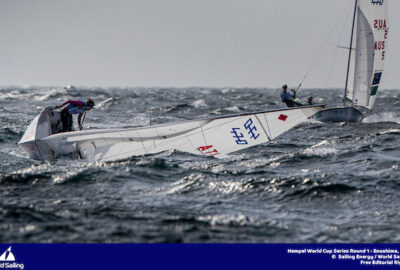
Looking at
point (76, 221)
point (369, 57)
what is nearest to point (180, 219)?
point (76, 221)

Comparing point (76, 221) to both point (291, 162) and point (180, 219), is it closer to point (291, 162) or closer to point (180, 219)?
point (180, 219)

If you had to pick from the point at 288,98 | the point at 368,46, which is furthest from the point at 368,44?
the point at 288,98

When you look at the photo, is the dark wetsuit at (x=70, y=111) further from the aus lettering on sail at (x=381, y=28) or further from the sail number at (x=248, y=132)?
the aus lettering on sail at (x=381, y=28)

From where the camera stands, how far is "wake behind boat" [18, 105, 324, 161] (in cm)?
966

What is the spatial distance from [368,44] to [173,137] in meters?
14.3

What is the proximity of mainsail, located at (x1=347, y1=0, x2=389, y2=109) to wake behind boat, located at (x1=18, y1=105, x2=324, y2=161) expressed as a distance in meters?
13.2

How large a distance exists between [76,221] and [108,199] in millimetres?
1118

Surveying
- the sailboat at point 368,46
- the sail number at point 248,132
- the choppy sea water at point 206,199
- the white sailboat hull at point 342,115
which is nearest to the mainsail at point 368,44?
the sailboat at point 368,46

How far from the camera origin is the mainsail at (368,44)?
70.0 feet

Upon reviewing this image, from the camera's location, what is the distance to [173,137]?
10477 mm
